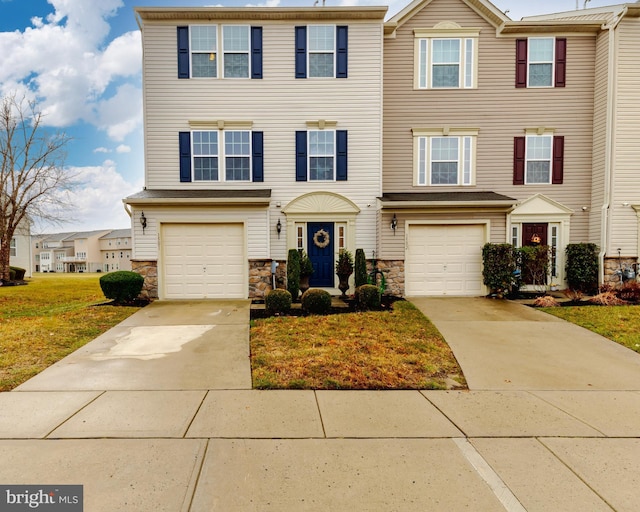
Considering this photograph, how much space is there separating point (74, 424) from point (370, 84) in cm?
1149

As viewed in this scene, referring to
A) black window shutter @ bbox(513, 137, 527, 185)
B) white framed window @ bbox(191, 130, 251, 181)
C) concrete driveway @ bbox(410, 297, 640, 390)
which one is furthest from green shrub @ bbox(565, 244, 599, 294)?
white framed window @ bbox(191, 130, 251, 181)

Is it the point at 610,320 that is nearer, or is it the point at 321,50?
the point at 610,320

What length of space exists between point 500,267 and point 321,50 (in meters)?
8.94

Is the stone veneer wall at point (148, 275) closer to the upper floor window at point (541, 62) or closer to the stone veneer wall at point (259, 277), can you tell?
the stone veneer wall at point (259, 277)

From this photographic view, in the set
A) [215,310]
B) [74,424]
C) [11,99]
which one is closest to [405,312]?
[215,310]

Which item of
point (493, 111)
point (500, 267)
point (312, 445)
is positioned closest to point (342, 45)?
point (493, 111)

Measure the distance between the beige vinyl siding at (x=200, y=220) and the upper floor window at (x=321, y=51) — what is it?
16.3ft

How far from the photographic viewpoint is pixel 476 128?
11.8m

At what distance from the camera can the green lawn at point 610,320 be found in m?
6.80

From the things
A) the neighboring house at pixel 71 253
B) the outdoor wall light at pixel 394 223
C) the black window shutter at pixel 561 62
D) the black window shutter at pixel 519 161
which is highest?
the black window shutter at pixel 561 62

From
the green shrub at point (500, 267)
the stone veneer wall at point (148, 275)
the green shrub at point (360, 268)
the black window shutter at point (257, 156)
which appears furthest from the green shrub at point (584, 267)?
the stone veneer wall at point (148, 275)

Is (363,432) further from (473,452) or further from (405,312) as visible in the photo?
(405,312)

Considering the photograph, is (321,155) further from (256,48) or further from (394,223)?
(256,48)

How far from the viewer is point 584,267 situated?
37.2ft
